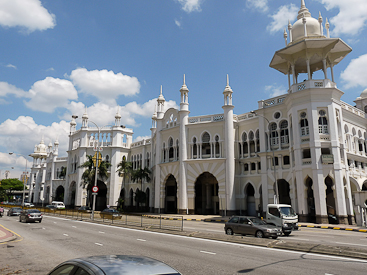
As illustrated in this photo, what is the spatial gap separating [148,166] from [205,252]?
43.1m

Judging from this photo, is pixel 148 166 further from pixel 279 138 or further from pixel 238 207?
pixel 279 138

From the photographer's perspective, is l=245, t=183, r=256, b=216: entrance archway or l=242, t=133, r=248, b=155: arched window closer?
l=245, t=183, r=256, b=216: entrance archway

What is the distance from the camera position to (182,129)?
137 feet

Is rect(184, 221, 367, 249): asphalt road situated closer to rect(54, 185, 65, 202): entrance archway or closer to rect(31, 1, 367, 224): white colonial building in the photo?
rect(31, 1, 367, 224): white colonial building

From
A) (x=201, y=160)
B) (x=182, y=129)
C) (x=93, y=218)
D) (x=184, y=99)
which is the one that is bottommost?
(x=93, y=218)

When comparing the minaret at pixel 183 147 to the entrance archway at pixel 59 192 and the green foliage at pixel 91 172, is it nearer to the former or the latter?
the green foliage at pixel 91 172

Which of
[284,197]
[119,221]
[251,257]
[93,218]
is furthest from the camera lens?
[284,197]

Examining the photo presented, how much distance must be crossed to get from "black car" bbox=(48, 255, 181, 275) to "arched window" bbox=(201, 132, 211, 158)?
36692 mm

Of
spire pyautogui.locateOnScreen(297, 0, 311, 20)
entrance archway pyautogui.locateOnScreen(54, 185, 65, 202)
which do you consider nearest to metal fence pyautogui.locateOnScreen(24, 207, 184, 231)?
spire pyautogui.locateOnScreen(297, 0, 311, 20)

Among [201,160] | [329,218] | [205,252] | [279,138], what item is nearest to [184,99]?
[201,160]

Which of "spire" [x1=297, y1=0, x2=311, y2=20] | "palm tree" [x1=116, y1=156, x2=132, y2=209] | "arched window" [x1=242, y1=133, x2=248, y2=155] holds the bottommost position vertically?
"palm tree" [x1=116, y1=156, x2=132, y2=209]

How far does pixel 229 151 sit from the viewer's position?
125 ft

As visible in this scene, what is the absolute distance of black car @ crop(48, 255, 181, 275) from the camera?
3.41m

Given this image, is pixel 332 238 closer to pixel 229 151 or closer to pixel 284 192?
pixel 284 192
